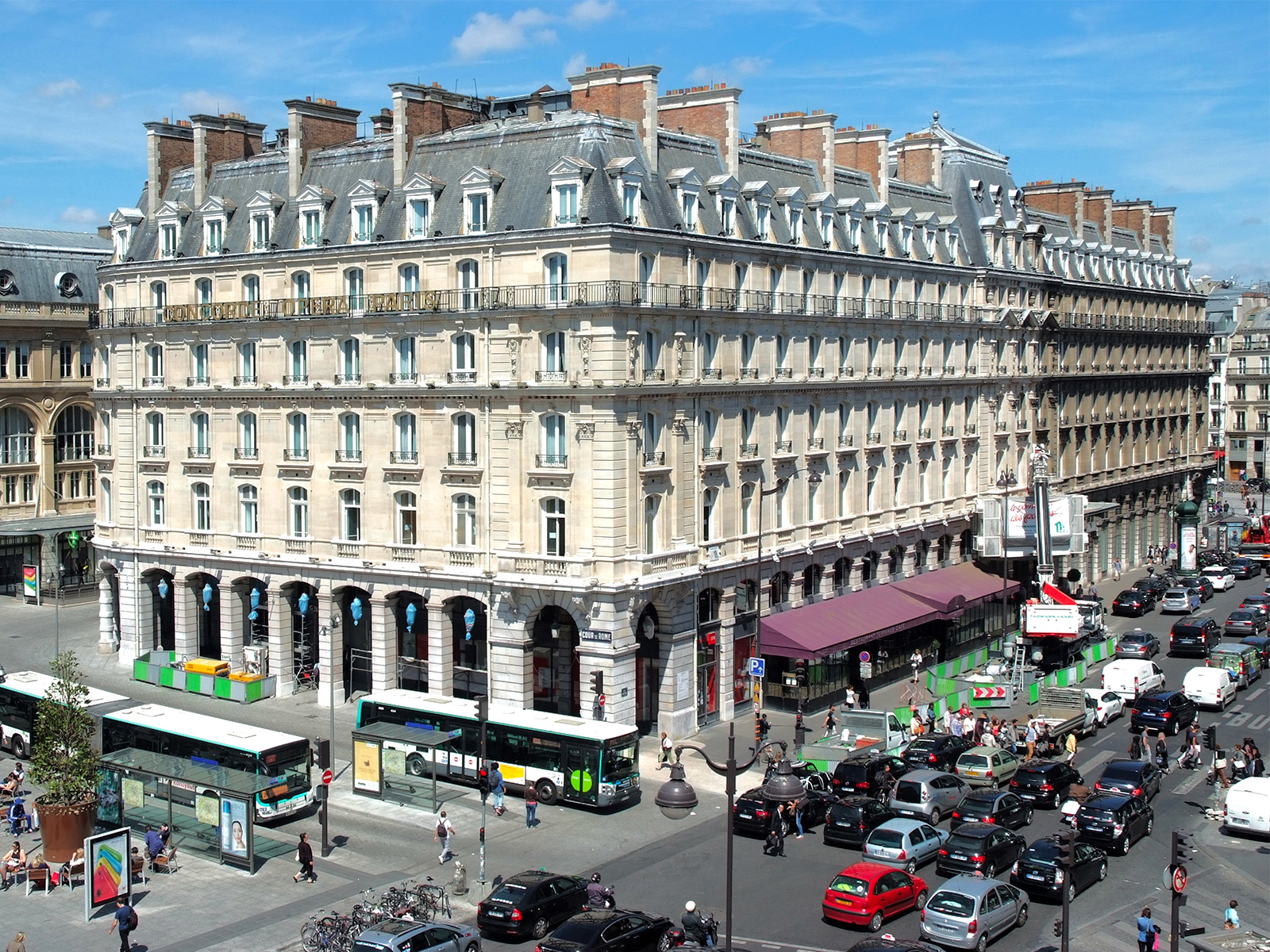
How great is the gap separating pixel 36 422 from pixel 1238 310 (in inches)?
5374

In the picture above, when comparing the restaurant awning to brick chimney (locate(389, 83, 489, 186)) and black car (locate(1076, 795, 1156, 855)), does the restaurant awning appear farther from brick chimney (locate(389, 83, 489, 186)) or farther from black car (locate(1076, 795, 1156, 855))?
brick chimney (locate(389, 83, 489, 186))

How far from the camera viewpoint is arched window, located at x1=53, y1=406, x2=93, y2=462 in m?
102

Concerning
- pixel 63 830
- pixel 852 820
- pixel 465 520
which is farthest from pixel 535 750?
pixel 63 830

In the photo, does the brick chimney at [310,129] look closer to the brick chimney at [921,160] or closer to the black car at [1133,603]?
the brick chimney at [921,160]

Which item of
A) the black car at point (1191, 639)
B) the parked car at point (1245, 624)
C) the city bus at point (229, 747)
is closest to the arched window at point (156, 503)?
the city bus at point (229, 747)

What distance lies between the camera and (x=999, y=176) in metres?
95.9

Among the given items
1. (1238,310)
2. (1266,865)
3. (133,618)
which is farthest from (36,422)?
(1238,310)

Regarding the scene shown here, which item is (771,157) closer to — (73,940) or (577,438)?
(577,438)

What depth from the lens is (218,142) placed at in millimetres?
75312

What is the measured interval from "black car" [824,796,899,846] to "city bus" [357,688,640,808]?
25.7ft

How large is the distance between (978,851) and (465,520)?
2692 centimetres

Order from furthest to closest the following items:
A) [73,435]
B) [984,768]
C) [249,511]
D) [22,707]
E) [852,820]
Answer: [73,435]
[249,511]
[22,707]
[984,768]
[852,820]

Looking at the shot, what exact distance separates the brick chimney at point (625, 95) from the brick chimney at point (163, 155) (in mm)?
23079

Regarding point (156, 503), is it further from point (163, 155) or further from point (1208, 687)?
point (1208, 687)
